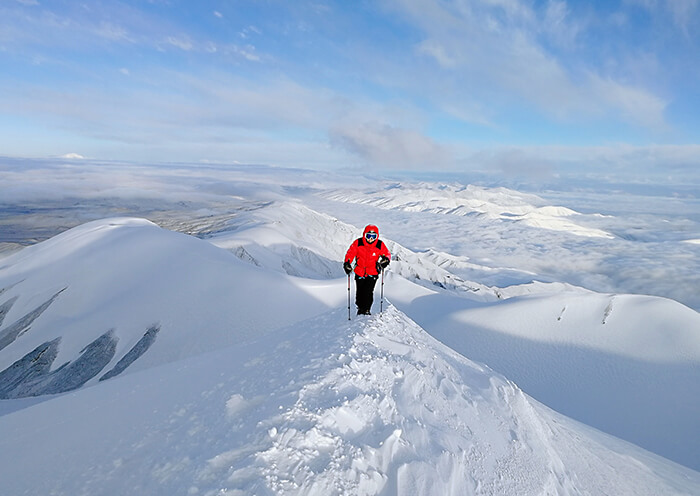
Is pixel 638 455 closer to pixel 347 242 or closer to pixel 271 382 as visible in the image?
pixel 271 382

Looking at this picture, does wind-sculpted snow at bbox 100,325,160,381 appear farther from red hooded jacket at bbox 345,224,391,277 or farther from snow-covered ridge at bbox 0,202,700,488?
red hooded jacket at bbox 345,224,391,277

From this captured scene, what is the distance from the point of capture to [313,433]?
5523 mm

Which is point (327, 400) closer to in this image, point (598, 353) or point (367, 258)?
point (367, 258)

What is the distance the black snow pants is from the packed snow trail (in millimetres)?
792

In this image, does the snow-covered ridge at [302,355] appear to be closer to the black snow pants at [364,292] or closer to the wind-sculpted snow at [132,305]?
the wind-sculpted snow at [132,305]

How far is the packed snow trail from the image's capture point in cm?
522

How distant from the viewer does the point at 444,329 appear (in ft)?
99.2

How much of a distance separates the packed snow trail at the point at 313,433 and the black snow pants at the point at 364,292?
792mm

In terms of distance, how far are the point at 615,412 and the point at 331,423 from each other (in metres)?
22.5

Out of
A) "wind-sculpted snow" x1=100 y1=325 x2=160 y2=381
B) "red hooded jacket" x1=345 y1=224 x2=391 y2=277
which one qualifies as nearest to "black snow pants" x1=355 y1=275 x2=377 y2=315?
"red hooded jacket" x1=345 y1=224 x2=391 y2=277

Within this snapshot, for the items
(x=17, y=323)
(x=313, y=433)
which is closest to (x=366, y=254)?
(x=313, y=433)

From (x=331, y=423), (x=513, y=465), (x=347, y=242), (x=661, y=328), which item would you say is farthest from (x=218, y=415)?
(x=347, y=242)

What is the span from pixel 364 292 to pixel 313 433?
595 centimetres

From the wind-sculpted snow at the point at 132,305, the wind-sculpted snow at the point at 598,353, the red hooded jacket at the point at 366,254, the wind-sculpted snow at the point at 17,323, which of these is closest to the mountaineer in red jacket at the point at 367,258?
the red hooded jacket at the point at 366,254
